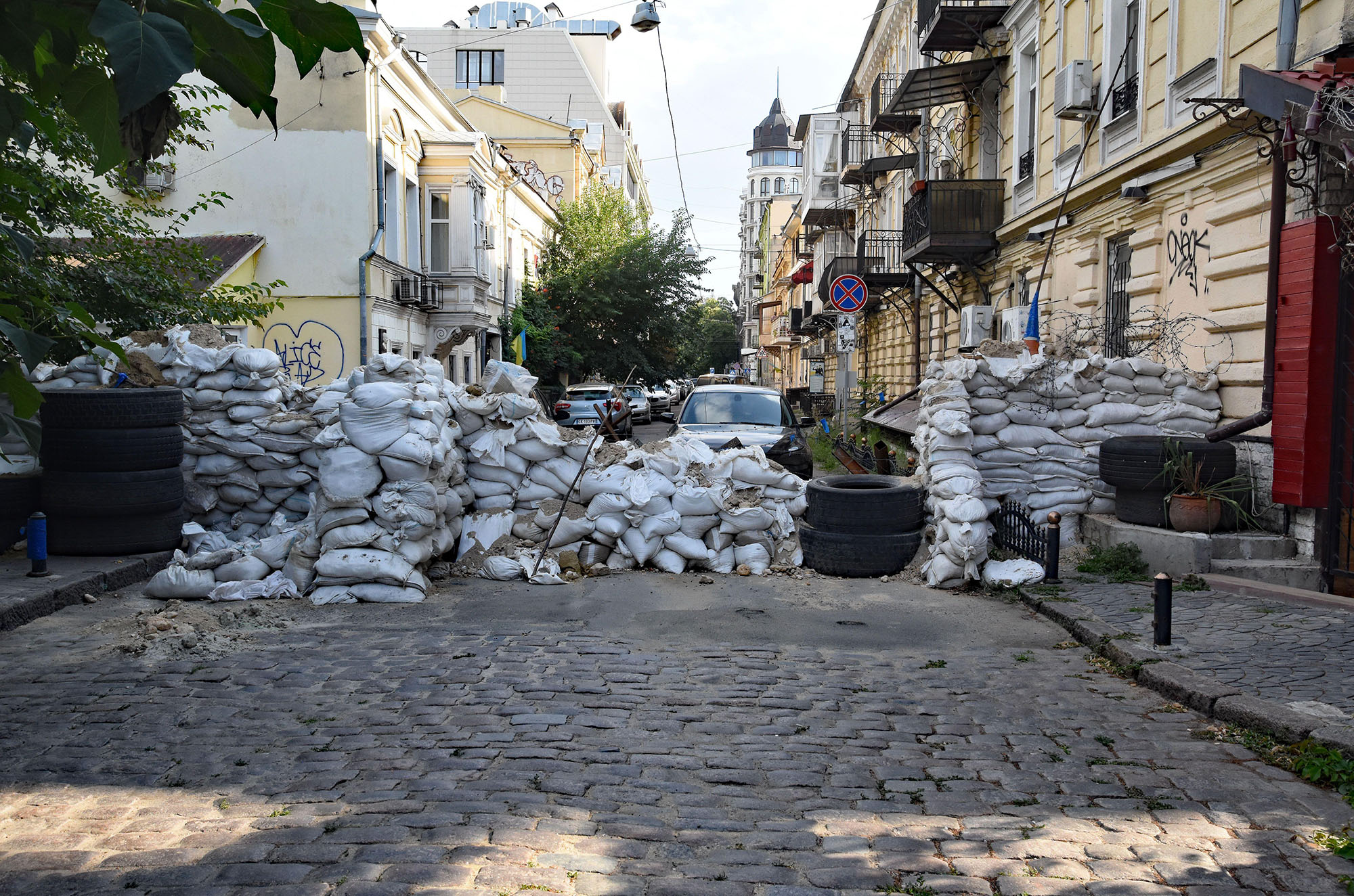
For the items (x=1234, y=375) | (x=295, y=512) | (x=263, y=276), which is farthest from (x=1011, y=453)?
(x=263, y=276)

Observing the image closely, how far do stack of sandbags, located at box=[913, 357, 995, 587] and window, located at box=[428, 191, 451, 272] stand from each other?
1914 centimetres

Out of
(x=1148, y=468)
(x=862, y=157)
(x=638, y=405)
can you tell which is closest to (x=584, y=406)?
(x=638, y=405)

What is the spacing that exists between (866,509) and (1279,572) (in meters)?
3.14

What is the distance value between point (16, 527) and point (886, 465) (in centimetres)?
1005

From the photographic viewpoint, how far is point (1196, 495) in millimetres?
7688

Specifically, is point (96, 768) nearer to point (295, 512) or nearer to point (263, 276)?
point (295, 512)

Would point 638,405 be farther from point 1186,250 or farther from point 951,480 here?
point 951,480

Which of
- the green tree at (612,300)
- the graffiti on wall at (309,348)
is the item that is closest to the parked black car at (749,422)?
the graffiti on wall at (309,348)

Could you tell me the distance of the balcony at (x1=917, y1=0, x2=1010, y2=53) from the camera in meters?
16.0

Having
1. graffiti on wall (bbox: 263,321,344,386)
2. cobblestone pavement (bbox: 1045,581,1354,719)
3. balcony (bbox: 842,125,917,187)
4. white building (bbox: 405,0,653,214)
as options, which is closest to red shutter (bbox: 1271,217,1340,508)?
cobblestone pavement (bbox: 1045,581,1354,719)

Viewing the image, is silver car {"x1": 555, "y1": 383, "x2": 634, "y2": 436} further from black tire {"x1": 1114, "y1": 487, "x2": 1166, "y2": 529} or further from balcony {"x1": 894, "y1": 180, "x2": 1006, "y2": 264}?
black tire {"x1": 1114, "y1": 487, "x2": 1166, "y2": 529}

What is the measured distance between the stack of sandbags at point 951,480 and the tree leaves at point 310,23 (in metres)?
6.59

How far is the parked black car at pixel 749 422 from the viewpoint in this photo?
36.6 feet

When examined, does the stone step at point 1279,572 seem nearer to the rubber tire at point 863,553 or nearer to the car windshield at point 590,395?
the rubber tire at point 863,553
